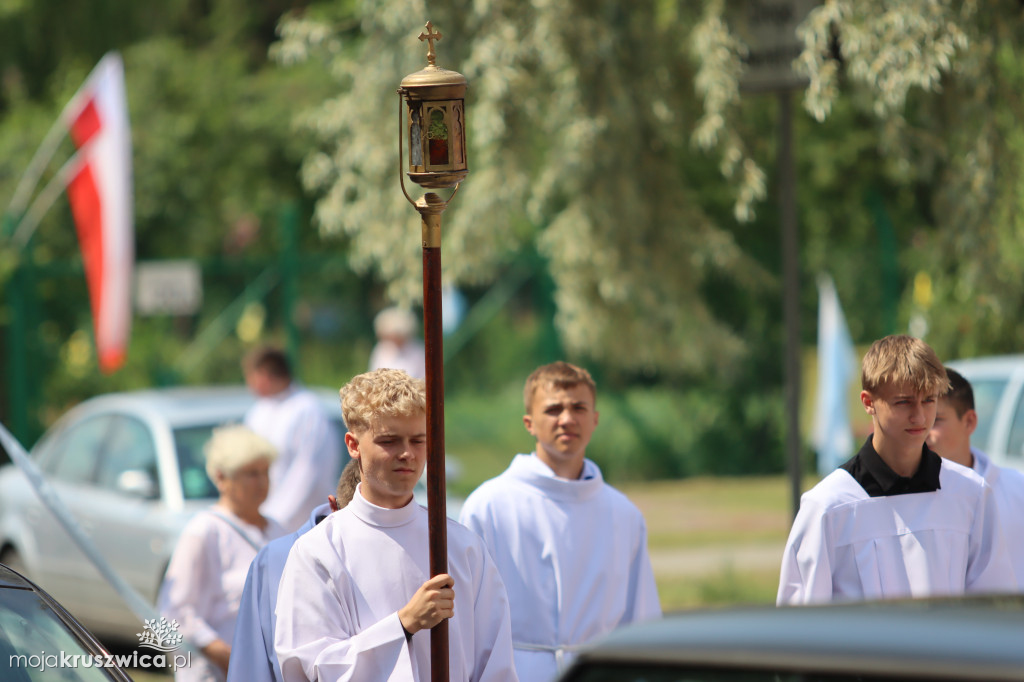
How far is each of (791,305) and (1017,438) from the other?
2.84 m

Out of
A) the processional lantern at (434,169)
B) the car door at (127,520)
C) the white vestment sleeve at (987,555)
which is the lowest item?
the car door at (127,520)

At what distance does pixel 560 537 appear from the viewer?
478 centimetres

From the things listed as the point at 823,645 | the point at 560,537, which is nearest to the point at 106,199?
the point at 560,537

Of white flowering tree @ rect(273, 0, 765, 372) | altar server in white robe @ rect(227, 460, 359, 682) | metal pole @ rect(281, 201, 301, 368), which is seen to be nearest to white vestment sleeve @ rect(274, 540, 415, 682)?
altar server in white robe @ rect(227, 460, 359, 682)

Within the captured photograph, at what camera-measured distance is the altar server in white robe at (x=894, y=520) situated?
3818mm

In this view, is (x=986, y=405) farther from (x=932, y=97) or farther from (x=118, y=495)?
(x=118, y=495)

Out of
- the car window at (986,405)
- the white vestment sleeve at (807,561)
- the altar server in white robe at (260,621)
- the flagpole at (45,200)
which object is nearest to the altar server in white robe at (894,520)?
the white vestment sleeve at (807,561)

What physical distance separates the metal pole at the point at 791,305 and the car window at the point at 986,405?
2764 mm

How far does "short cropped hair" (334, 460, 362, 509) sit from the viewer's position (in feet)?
12.7

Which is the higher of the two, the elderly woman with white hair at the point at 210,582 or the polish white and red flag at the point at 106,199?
the polish white and red flag at the point at 106,199

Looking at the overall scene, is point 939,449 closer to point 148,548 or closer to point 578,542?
point 578,542

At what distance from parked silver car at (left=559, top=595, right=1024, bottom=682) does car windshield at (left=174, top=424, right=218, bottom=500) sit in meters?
6.33

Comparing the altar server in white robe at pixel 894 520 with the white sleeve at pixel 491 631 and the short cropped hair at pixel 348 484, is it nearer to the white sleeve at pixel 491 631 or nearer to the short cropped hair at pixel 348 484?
the white sleeve at pixel 491 631

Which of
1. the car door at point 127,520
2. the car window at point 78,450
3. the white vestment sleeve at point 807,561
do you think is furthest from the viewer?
the car window at point 78,450
